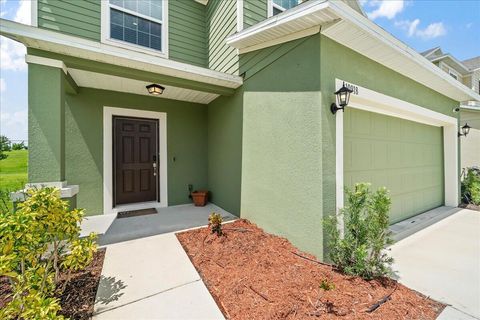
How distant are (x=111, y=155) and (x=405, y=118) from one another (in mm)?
6360

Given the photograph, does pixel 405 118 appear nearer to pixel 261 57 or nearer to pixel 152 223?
pixel 261 57

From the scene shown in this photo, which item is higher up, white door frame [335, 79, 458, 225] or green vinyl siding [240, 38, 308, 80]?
green vinyl siding [240, 38, 308, 80]

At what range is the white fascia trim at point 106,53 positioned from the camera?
2.47 m

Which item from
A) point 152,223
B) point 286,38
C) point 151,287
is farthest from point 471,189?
point 152,223

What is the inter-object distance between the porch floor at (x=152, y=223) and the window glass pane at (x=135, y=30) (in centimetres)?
403

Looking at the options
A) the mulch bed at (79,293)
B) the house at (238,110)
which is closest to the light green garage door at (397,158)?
the house at (238,110)

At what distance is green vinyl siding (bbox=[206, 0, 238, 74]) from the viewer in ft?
14.1

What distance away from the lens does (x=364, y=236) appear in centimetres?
217

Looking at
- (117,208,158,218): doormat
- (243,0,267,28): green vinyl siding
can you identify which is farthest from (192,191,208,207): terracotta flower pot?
(243,0,267,28): green vinyl siding

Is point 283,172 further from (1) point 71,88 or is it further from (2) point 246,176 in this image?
(1) point 71,88

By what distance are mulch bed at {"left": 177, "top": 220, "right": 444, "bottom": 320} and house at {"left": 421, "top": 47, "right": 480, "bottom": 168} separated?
6.61 m

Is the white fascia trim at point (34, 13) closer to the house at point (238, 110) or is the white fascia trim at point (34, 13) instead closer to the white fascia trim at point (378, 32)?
the house at point (238, 110)

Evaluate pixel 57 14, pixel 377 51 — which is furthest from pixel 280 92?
pixel 57 14

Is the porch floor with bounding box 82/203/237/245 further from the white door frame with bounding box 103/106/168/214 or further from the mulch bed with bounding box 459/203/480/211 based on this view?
the mulch bed with bounding box 459/203/480/211
